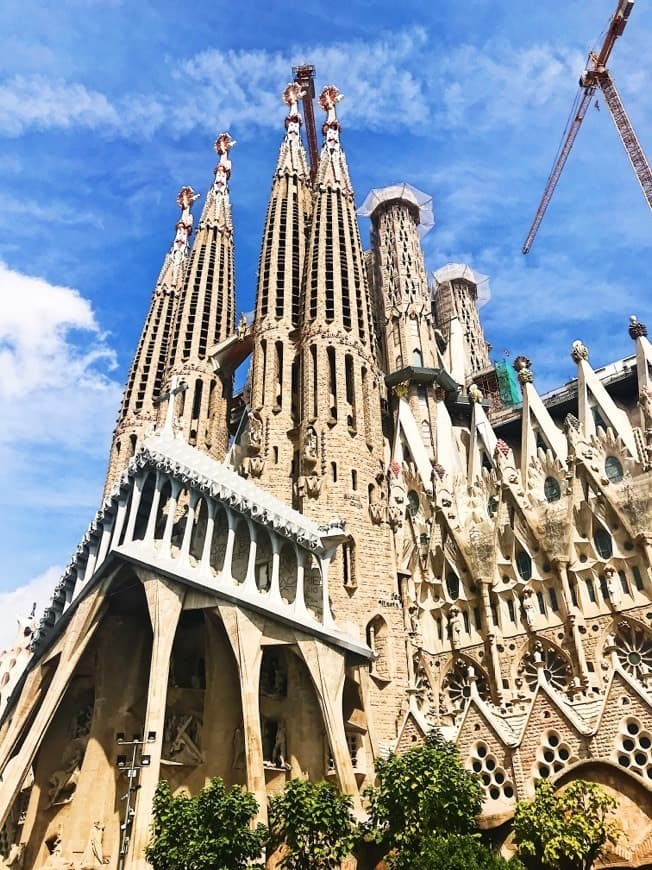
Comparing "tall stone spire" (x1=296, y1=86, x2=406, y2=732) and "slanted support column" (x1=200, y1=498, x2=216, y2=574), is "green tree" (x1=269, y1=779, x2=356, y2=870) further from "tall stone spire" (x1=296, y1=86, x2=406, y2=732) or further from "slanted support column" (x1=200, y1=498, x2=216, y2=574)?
"slanted support column" (x1=200, y1=498, x2=216, y2=574)

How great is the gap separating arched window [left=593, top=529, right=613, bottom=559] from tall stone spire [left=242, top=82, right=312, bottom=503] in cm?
1062

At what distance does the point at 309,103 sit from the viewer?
50531 mm

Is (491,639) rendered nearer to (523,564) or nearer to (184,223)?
(523,564)

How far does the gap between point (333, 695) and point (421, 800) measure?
570 centimetres

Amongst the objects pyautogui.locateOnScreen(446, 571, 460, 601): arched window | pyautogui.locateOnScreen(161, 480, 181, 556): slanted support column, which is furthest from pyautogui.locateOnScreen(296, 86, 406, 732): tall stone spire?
pyautogui.locateOnScreen(161, 480, 181, 556): slanted support column

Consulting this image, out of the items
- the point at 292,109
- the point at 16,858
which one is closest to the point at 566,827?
the point at 16,858

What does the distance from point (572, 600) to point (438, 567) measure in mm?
4981

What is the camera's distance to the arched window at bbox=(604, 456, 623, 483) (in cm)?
2592

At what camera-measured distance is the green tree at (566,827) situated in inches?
505

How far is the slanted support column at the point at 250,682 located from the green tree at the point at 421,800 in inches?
146

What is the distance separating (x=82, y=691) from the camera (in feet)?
77.8

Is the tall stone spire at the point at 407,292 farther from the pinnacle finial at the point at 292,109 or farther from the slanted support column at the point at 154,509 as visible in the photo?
the slanted support column at the point at 154,509

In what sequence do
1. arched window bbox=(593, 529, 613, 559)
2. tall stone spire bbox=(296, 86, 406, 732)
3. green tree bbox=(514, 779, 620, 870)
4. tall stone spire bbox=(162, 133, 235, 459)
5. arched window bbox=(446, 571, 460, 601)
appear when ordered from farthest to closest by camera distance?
tall stone spire bbox=(162, 133, 235, 459) < arched window bbox=(446, 571, 460, 601) < arched window bbox=(593, 529, 613, 559) < tall stone spire bbox=(296, 86, 406, 732) < green tree bbox=(514, 779, 620, 870)

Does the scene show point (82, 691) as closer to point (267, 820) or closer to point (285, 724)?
point (285, 724)
